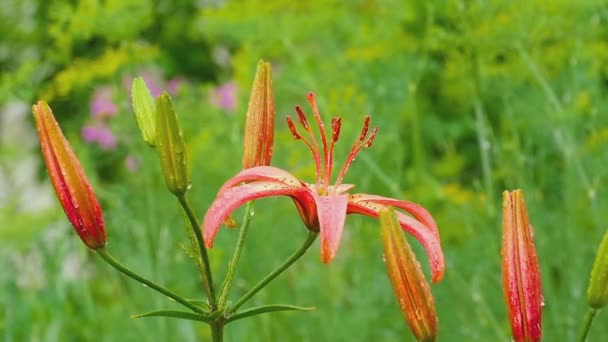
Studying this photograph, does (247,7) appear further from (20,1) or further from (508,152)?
(20,1)

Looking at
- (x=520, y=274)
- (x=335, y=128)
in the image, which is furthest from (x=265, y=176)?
(x=520, y=274)

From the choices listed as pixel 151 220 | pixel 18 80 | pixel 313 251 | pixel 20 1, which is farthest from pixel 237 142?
pixel 20 1

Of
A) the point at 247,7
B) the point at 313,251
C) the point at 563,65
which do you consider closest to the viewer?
the point at 247,7

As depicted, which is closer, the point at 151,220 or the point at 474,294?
the point at 474,294

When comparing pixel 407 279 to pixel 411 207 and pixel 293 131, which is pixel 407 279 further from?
pixel 293 131

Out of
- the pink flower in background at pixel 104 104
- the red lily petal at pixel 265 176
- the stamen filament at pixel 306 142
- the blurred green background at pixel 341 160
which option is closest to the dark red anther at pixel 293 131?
the stamen filament at pixel 306 142

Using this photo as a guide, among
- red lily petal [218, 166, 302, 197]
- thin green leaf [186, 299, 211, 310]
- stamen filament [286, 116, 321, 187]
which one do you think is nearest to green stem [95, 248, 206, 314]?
thin green leaf [186, 299, 211, 310]

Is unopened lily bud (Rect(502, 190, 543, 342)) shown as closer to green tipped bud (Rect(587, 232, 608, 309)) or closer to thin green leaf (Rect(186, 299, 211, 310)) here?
green tipped bud (Rect(587, 232, 608, 309))
